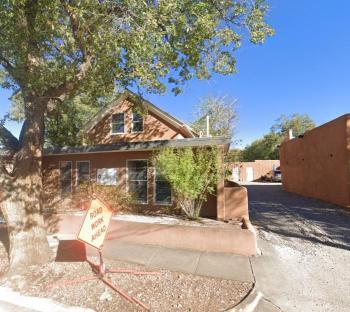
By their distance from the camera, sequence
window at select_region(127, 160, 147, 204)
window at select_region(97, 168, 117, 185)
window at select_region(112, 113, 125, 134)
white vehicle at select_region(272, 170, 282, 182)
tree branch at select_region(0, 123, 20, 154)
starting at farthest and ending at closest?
white vehicle at select_region(272, 170, 282, 182) < window at select_region(112, 113, 125, 134) < window at select_region(97, 168, 117, 185) < window at select_region(127, 160, 147, 204) < tree branch at select_region(0, 123, 20, 154)

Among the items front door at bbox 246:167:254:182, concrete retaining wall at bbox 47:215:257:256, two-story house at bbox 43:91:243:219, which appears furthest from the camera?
front door at bbox 246:167:254:182

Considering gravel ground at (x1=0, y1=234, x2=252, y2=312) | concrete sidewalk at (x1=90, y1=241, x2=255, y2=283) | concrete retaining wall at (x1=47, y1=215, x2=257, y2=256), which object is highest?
concrete retaining wall at (x1=47, y1=215, x2=257, y2=256)

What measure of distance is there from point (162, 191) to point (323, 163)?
387 inches

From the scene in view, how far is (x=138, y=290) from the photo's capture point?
504 centimetres

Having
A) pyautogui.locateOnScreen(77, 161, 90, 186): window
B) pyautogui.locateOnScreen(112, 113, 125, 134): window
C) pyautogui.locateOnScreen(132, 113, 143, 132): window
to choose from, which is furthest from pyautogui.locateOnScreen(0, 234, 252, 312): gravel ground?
pyautogui.locateOnScreen(112, 113, 125, 134): window

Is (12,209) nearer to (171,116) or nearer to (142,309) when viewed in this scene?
(142,309)

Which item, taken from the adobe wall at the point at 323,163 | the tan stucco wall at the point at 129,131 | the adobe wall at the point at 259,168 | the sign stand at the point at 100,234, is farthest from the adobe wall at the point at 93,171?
the adobe wall at the point at 259,168

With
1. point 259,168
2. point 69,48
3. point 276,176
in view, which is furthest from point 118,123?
point 259,168

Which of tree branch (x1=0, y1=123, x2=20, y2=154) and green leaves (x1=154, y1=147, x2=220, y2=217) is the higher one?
tree branch (x1=0, y1=123, x2=20, y2=154)

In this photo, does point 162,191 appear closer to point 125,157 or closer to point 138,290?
point 125,157

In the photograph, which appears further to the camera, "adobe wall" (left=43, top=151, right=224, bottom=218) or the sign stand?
"adobe wall" (left=43, top=151, right=224, bottom=218)

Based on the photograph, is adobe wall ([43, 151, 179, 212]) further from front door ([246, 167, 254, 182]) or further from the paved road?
front door ([246, 167, 254, 182])

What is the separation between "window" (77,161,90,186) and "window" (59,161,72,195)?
54cm

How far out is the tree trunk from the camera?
21.0 feet
